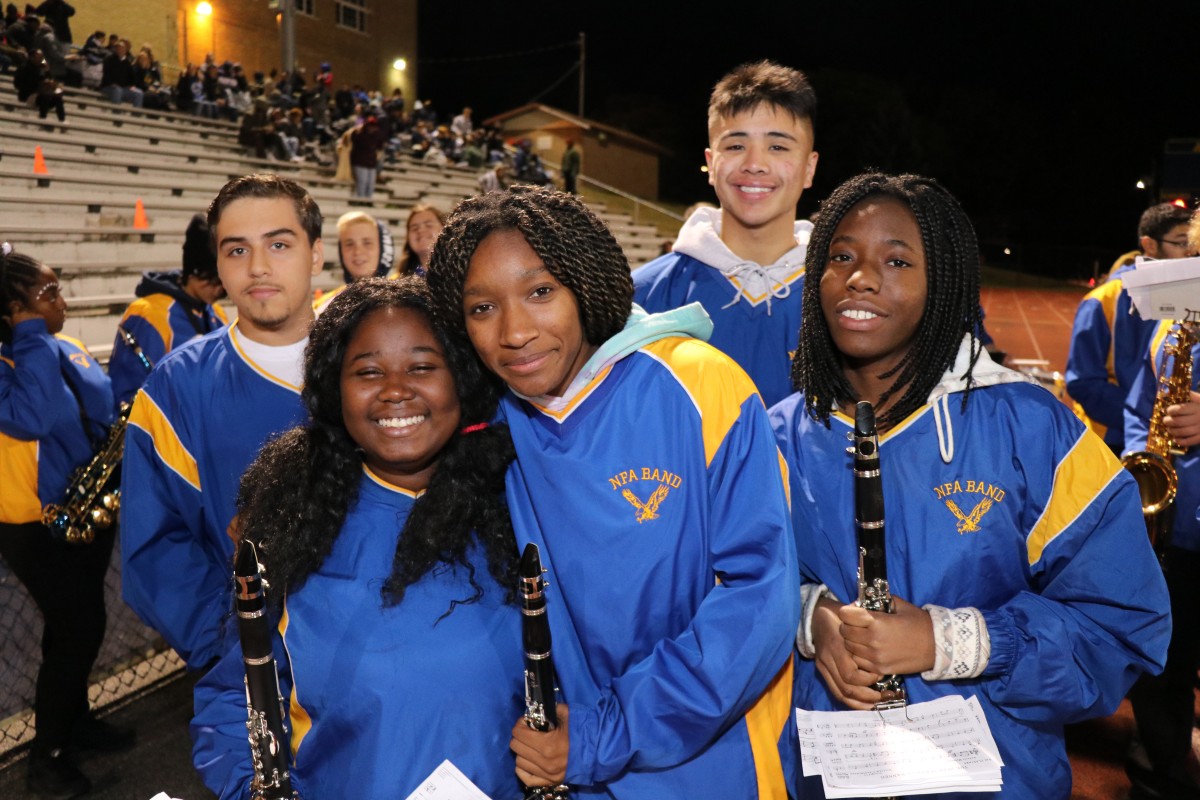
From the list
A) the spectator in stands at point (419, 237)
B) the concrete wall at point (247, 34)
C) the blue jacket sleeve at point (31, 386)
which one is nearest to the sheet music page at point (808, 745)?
the blue jacket sleeve at point (31, 386)

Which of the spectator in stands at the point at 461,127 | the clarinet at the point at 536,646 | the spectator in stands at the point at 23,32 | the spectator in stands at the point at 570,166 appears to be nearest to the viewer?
the clarinet at the point at 536,646

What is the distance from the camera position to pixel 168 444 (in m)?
2.51

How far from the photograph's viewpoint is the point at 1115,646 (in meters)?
1.72

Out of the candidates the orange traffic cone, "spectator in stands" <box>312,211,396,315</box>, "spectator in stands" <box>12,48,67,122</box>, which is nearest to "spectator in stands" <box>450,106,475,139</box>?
"spectator in stands" <box>12,48,67,122</box>

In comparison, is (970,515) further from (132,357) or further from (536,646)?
(132,357)

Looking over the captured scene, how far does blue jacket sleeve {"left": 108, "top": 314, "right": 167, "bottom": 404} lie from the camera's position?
452 cm

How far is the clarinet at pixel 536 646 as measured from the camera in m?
1.51

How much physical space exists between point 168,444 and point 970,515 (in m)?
2.14

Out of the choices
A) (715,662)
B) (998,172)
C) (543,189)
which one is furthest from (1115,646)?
(998,172)

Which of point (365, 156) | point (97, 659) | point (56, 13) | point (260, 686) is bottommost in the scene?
point (97, 659)

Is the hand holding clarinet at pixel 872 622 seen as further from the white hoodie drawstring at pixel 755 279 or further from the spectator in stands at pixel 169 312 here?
the spectator in stands at pixel 169 312

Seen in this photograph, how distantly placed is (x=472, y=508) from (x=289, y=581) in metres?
0.41

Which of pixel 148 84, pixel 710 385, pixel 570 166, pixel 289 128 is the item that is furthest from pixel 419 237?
pixel 570 166

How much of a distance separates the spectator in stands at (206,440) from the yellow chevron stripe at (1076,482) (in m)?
1.90
